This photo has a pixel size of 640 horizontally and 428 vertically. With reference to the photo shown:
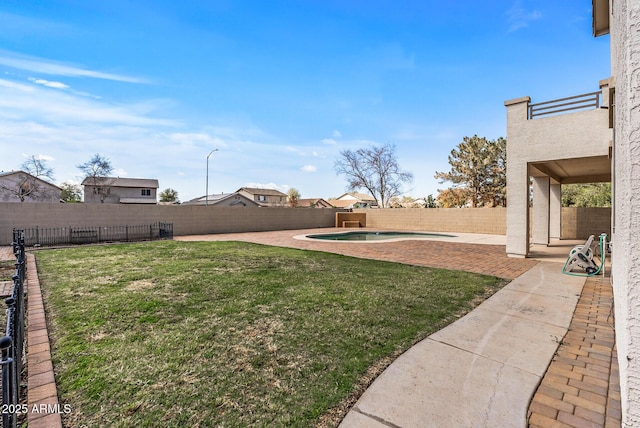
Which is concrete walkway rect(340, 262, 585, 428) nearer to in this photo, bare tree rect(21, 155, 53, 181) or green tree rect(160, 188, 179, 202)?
bare tree rect(21, 155, 53, 181)

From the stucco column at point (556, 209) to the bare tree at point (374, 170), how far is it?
21117 mm

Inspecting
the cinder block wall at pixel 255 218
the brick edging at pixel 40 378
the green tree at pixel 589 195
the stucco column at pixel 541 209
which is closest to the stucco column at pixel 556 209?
the cinder block wall at pixel 255 218

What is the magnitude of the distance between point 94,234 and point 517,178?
Answer: 17.4 metres

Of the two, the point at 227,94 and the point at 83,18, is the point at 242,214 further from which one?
the point at 83,18

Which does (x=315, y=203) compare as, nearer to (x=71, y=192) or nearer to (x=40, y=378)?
(x=71, y=192)

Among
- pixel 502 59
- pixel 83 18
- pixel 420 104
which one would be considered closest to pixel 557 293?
pixel 502 59

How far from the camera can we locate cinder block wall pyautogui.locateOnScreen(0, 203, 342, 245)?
1283cm

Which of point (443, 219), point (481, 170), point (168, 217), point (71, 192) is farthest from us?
point (71, 192)

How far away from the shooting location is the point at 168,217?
54.0 ft

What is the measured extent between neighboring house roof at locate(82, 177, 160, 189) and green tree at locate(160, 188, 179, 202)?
33.4ft

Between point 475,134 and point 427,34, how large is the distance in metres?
18.8

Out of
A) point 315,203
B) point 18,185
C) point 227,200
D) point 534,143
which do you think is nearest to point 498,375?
point 534,143

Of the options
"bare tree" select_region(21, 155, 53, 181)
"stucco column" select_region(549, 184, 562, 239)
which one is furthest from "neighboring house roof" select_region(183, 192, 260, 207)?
"stucco column" select_region(549, 184, 562, 239)

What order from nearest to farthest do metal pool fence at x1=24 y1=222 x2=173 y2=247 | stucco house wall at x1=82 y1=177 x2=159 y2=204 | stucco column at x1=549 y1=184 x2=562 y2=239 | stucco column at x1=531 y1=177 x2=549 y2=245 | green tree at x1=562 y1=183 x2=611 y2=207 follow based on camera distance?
1. stucco column at x1=531 y1=177 x2=549 y2=245
2. metal pool fence at x1=24 y1=222 x2=173 y2=247
3. stucco column at x1=549 y1=184 x2=562 y2=239
4. green tree at x1=562 y1=183 x2=611 y2=207
5. stucco house wall at x1=82 y1=177 x2=159 y2=204
